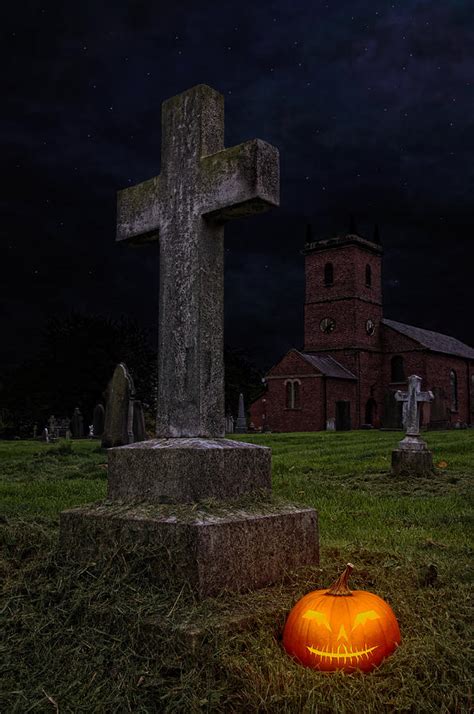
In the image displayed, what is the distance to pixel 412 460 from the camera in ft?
37.0

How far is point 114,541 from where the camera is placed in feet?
11.9

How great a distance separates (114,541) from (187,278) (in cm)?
174

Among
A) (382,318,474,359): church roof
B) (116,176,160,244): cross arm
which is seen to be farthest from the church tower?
(116,176,160,244): cross arm

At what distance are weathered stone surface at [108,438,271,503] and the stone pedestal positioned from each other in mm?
7672

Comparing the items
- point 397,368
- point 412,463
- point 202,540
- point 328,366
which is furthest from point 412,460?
point 397,368

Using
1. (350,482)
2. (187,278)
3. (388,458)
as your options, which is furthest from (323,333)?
(187,278)

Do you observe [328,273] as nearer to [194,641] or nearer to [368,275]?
[368,275]

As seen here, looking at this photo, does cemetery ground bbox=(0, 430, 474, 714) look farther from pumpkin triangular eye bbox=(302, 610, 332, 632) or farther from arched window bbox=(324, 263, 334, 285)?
arched window bbox=(324, 263, 334, 285)

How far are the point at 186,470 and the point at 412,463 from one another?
8292mm

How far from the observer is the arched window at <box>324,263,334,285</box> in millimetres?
51688

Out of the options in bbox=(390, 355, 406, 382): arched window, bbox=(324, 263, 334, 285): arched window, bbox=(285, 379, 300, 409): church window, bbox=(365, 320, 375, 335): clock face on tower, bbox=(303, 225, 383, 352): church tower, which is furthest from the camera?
bbox=(324, 263, 334, 285): arched window

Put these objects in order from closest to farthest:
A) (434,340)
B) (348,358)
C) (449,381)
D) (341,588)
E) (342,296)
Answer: (341,588)
(348,358)
(342,296)
(449,381)
(434,340)

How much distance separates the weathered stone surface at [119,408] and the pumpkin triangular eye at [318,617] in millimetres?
12577

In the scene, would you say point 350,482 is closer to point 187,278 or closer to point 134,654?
point 187,278
